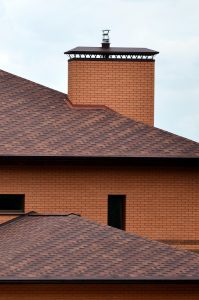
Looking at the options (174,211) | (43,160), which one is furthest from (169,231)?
(43,160)

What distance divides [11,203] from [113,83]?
16.9ft

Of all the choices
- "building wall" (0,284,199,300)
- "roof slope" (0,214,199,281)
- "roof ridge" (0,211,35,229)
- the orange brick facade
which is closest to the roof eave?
"roof slope" (0,214,199,281)

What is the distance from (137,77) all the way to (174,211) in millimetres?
4261

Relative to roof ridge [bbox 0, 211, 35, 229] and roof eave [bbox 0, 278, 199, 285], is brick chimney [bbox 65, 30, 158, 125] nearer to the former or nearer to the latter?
roof ridge [bbox 0, 211, 35, 229]

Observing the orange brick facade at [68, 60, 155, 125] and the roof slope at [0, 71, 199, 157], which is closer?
the roof slope at [0, 71, 199, 157]

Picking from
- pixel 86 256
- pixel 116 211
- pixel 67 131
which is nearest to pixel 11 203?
pixel 67 131

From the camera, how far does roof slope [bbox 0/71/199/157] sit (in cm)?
3472

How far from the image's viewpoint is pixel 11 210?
34.5 m

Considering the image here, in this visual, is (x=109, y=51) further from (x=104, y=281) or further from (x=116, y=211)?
(x=104, y=281)

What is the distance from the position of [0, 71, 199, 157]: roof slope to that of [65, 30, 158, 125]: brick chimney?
13.6 inches

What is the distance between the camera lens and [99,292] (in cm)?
2880

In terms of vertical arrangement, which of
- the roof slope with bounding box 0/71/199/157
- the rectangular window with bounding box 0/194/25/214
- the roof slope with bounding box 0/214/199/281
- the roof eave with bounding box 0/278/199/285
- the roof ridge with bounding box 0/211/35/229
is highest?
the roof slope with bounding box 0/71/199/157

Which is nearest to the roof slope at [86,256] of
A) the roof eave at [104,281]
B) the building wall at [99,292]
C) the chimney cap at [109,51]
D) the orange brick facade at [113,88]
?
the roof eave at [104,281]

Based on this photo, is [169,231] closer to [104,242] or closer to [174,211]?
[174,211]
